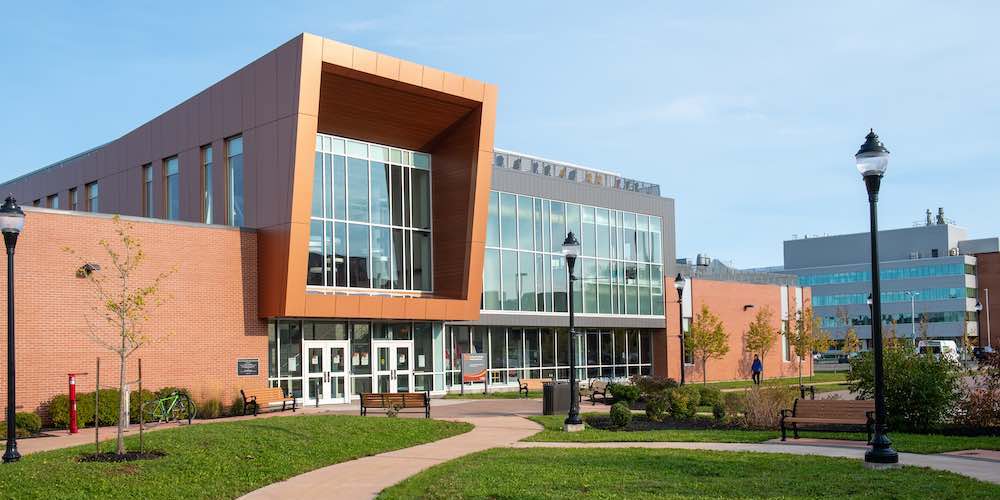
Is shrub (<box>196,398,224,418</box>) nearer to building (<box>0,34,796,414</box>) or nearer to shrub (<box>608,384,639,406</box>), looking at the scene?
building (<box>0,34,796,414</box>)

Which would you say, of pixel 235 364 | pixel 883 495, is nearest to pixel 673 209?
pixel 235 364

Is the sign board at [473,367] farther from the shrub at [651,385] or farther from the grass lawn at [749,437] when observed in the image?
the grass lawn at [749,437]

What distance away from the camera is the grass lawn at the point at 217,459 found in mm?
12727

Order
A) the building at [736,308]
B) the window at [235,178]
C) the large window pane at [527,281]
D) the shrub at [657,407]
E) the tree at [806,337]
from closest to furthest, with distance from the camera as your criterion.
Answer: the shrub at [657,407], the window at [235,178], the large window pane at [527,281], the building at [736,308], the tree at [806,337]

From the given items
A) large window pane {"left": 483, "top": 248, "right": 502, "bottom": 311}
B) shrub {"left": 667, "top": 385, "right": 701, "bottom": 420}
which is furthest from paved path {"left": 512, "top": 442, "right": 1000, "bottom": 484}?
large window pane {"left": 483, "top": 248, "right": 502, "bottom": 311}

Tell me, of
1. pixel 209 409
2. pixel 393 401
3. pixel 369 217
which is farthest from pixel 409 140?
pixel 393 401

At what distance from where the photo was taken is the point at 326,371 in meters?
33.8

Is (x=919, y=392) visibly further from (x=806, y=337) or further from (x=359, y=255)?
(x=806, y=337)

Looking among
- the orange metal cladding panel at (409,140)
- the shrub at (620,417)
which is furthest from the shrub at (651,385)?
the orange metal cladding panel at (409,140)

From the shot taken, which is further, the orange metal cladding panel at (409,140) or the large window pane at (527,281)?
the large window pane at (527,281)

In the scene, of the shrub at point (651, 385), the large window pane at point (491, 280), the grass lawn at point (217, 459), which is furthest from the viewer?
the large window pane at point (491, 280)

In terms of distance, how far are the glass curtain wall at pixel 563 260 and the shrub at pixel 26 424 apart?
70.6 feet

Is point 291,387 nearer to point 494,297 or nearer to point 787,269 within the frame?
point 494,297

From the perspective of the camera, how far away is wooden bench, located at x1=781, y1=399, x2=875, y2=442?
18.0 m
